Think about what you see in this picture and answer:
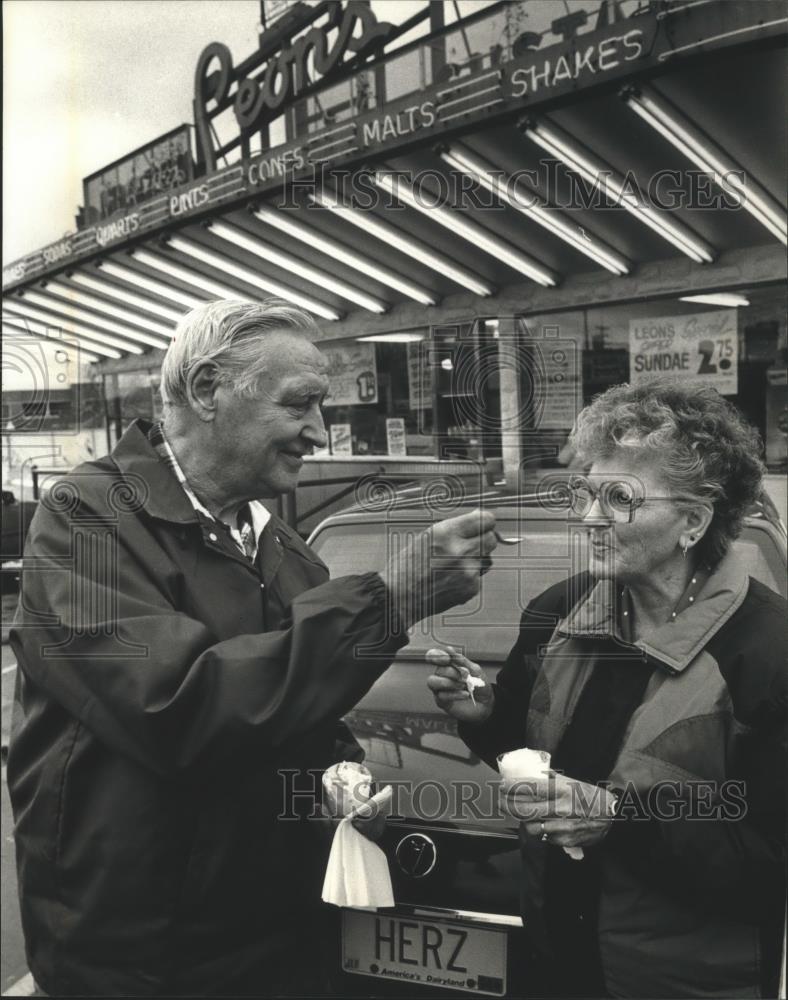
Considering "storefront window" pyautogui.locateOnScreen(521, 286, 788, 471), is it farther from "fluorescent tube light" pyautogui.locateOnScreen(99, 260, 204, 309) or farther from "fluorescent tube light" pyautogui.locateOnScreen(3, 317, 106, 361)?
"fluorescent tube light" pyautogui.locateOnScreen(3, 317, 106, 361)

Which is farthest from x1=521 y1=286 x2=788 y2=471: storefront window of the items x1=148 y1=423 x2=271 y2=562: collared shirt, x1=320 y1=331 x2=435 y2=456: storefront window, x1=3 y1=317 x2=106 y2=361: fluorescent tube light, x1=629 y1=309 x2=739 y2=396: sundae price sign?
x1=3 y1=317 x2=106 y2=361: fluorescent tube light

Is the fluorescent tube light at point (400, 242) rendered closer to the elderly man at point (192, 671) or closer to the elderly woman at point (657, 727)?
the elderly woman at point (657, 727)

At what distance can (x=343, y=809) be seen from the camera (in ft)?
4.96

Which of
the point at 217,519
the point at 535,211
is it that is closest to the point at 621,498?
the point at 217,519

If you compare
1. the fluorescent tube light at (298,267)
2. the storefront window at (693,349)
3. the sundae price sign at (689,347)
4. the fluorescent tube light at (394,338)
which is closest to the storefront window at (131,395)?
the fluorescent tube light at (298,267)

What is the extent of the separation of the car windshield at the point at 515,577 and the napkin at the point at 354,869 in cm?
66

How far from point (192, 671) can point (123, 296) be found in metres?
2.41

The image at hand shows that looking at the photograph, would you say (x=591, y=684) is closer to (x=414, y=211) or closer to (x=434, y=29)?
(x=434, y=29)

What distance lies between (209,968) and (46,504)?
2.55 feet

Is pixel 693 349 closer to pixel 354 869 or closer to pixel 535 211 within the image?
pixel 535 211

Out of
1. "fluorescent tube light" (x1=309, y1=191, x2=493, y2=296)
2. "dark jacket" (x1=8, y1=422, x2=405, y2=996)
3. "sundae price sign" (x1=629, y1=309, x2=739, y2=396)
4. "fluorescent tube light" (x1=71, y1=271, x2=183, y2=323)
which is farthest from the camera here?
"fluorescent tube light" (x1=309, y1=191, x2=493, y2=296)

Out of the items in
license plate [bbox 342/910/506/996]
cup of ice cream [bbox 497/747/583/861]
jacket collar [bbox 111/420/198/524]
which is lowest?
license plate [bbox 342/910/506/996]

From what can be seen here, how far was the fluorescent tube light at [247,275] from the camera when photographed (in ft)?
10.6

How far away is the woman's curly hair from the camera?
1.41 meters
